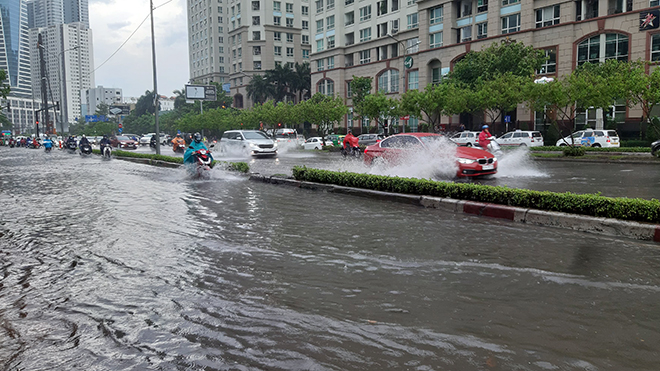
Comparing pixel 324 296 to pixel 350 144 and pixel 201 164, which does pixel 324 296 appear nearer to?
pixel 201 164

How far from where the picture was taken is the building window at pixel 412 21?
5709 centimetres

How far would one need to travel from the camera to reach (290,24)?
9881 cm

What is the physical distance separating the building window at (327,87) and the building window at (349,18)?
8.24 m

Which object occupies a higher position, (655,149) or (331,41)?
(331,41)

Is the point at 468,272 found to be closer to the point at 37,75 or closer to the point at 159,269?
the point at 159,269

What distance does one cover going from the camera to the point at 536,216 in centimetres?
805

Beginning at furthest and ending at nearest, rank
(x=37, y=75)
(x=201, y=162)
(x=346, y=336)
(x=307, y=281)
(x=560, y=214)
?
(x=37, y=75)
(x=201, y=162)
(x=560, y=214)
(x=307, y=281)
(x=346, y=336)

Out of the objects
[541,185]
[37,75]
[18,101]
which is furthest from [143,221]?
[18,101]

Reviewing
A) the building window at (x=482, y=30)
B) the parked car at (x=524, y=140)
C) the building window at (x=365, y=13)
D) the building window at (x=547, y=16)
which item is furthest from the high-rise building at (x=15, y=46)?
the parked car at (x=524, y=140)

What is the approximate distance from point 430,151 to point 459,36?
4196 centimetres

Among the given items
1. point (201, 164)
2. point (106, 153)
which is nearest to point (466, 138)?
point (106, 153)

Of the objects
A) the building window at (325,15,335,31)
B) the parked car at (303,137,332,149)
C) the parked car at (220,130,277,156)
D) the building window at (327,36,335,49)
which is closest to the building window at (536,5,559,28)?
the parked car at (303,137,332,149)

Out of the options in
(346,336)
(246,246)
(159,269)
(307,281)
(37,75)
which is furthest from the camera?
(37,75)

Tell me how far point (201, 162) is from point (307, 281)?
470 inches
